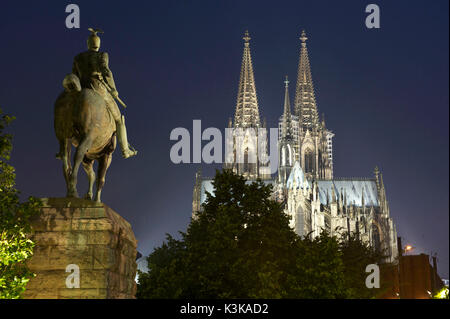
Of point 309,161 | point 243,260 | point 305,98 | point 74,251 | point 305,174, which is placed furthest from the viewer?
point 305,98

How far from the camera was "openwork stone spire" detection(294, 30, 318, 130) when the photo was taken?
120375 mm

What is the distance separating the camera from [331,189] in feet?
352

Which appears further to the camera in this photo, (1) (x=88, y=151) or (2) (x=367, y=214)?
(2) (x=367, y=214)

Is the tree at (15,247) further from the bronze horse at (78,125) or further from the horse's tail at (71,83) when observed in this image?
the horse's tail at (71,83)

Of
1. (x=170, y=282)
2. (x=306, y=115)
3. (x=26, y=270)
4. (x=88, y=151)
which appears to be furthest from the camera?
(x=306, y=115)

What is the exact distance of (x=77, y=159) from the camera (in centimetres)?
991

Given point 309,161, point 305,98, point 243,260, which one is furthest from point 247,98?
point 243,260

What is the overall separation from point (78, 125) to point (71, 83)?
81 centimetres

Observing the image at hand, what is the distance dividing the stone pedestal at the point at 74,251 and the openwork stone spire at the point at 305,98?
367 feet

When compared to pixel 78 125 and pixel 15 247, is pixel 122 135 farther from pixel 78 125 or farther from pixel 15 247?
pixel 15 247

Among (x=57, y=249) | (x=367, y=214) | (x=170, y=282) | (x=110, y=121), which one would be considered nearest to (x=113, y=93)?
(x=110, y=121)

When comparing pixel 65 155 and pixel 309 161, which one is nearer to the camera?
pixel 65 155
